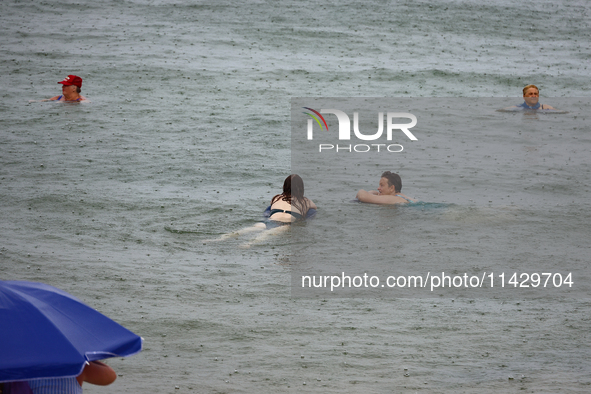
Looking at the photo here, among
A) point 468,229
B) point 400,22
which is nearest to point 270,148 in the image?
point 468,229

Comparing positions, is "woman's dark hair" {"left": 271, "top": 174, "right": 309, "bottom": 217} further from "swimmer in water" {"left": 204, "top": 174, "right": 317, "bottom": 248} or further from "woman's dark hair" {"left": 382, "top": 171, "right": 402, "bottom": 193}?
"woman's dark hair" {"left": 382, "top": 171, "right": 402, "bottom": 193}

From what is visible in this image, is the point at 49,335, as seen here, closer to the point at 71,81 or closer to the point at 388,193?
the point at 388,193

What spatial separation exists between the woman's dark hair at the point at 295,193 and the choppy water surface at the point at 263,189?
1.26ft

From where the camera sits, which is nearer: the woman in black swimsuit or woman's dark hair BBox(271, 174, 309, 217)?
woman's dark hair BBox(271, 174, 309, 217)

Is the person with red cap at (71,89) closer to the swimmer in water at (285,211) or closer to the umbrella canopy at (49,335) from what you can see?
the swimmer in water at (285,211)

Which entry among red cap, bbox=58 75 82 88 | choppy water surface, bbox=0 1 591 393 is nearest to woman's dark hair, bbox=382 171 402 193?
choppy water surface, bbox=0 1 591 393

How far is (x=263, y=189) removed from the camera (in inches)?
595

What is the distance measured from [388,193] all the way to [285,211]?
2.37 m

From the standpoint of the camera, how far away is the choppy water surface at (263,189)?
709 cm

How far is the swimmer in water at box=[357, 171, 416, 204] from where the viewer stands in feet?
43.8

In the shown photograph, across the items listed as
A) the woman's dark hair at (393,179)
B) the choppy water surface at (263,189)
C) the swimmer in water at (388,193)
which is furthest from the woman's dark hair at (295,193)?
the woman's dark hair at (393,179)

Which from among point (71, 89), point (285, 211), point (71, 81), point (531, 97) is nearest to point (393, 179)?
point (285, 211)

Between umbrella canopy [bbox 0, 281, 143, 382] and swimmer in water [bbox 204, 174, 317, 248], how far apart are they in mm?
8052

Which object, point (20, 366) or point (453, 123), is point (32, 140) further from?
point (20, 366)
